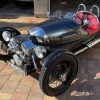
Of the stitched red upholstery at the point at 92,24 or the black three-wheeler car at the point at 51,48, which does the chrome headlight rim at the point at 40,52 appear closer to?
the black three-wheeler car at the point at 51,48

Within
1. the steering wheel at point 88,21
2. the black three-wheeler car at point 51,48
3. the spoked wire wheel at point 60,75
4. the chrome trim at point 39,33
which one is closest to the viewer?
the black three-wheeler car at point 51,48

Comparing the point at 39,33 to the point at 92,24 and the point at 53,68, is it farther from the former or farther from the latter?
the point at 92,24

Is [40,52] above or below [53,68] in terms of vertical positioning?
above

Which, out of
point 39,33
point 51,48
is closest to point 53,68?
point 51,48

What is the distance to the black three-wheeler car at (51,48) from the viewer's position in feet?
11.3

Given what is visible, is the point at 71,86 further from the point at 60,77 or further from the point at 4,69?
the point at 4,69

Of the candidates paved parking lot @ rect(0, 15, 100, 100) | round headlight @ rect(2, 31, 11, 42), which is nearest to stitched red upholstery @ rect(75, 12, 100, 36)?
paved parking lot @ rect(0, 15, 100, 100)

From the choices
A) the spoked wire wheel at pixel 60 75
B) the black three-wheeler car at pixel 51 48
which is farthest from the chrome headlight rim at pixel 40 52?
the spoked wire wheel at pixel 60 75

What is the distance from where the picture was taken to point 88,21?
4766 mm

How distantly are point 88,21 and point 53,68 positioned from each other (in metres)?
1.71

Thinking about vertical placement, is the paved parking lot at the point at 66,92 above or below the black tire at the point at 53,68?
below

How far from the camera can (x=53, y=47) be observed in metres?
4.12

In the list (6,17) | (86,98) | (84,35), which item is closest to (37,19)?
(6,17)

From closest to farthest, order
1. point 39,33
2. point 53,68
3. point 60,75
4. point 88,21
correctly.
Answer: point 53,68 → point 60,75 → point 39,33 → point 88,21
